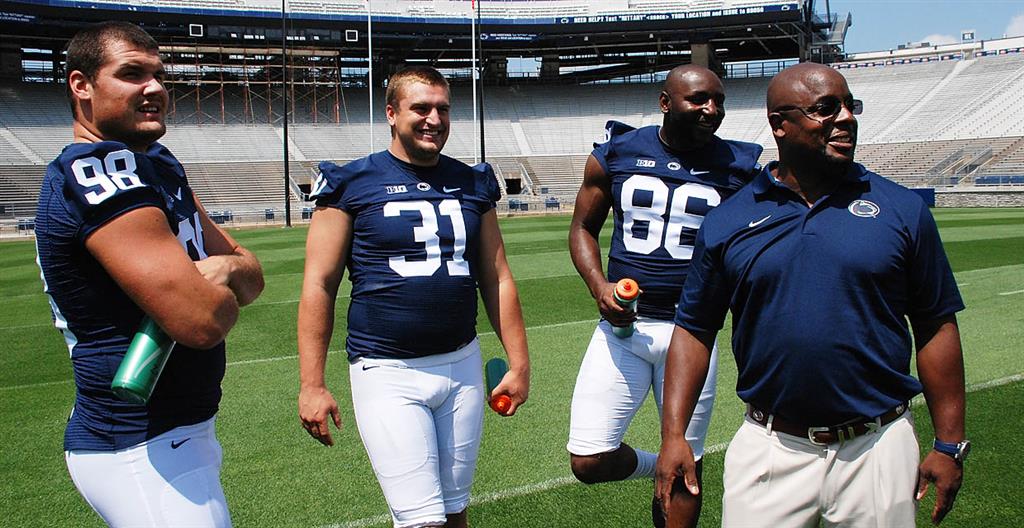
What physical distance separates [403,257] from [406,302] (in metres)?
0.18

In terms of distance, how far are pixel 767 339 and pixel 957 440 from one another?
2.05ft

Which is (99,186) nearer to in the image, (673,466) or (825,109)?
(673,466)

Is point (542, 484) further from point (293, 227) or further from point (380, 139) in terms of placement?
point (380, 139)

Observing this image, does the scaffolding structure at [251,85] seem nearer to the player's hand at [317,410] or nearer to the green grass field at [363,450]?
the green grass field at [363,450]

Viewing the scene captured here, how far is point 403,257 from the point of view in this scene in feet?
11.1

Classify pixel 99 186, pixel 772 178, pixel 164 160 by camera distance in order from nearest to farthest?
1. pixel 99 186
2. pixel 164 160
3. pixel 772 178

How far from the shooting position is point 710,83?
4.05 m

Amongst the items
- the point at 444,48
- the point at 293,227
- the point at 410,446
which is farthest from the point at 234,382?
the point at 444,48

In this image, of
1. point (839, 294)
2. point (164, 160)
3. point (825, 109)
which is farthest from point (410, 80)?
point (839, 294)

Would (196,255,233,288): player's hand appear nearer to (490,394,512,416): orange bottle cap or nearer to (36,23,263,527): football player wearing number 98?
(36,23,263,527): football player wearing number 98

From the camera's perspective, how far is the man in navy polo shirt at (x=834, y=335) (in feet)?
8.36

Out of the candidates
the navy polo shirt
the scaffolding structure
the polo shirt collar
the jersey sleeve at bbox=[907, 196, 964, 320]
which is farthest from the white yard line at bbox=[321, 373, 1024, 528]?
the scaffolding structure

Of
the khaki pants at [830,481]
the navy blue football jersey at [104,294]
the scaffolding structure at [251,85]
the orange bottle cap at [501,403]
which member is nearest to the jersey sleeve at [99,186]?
the navy blue football jersey at [104,294]

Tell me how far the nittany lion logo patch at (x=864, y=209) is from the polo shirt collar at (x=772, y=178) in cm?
8
